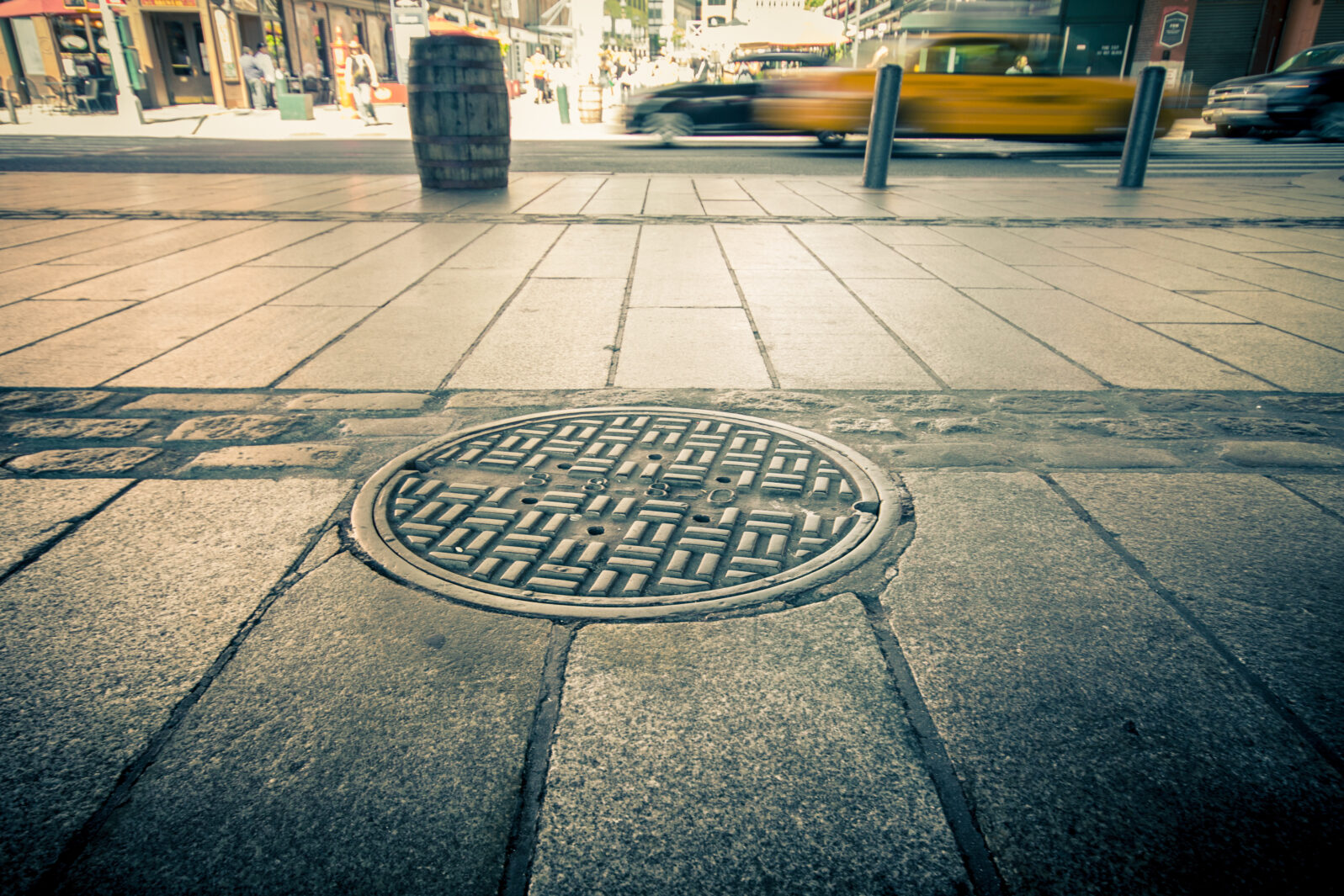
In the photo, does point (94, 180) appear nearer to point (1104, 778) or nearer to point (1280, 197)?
point (1104, 778)

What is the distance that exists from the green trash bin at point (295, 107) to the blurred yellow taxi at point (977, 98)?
573 inches

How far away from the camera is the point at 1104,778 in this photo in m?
1.32

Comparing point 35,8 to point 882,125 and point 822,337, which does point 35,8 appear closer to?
point 882,125

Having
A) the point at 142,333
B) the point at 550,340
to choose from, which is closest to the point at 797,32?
the point at 550,340

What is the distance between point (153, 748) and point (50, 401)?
2.10 metres

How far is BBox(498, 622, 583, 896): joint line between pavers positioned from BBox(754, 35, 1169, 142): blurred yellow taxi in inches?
466

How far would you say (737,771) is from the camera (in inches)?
52.5

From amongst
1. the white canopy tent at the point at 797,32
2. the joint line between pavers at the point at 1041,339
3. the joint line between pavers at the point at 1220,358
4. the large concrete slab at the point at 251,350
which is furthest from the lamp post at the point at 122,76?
the joint line between pavers at the point at 1220,358

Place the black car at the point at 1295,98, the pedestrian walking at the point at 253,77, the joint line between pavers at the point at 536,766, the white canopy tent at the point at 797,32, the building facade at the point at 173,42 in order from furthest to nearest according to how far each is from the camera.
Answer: the white canopy tent at the point at 797,32, the pedestrian walking at the point at 253,77, the building facade at the point at 173,42, the black car at the point at 1295,98, the joint line between pavers at the point at 536,766

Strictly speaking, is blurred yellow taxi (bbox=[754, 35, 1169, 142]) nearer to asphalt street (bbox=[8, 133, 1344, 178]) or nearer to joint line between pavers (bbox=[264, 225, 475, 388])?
asphalt street (bbox=[8, 133, 1344, 178])

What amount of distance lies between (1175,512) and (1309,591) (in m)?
0.40

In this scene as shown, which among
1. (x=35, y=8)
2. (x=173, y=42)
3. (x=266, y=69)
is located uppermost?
(x=35, y=8)

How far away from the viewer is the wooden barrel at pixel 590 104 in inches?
797

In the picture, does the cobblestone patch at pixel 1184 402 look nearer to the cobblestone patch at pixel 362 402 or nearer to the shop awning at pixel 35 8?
the cobblestone patch at pixel 362 402
